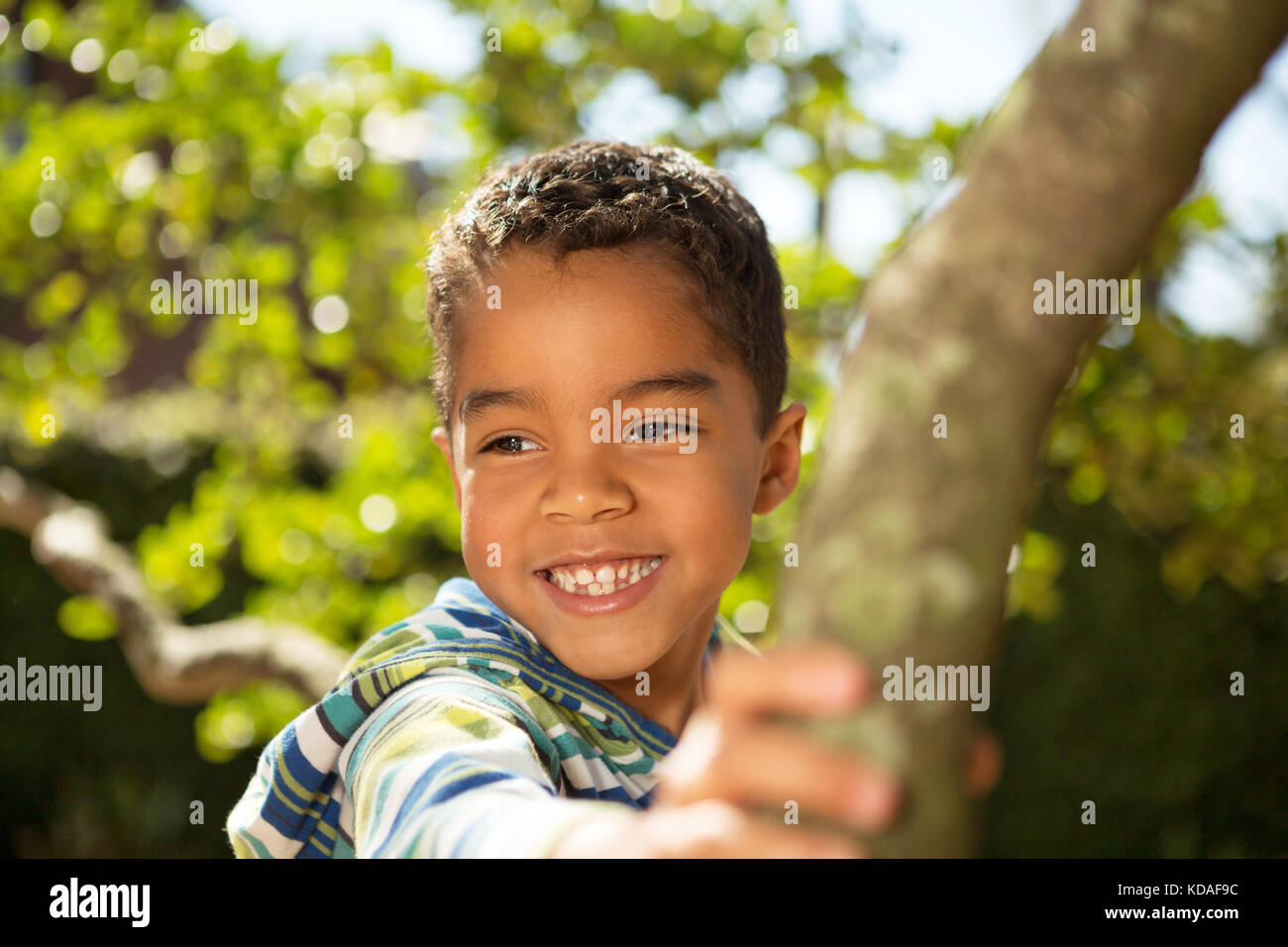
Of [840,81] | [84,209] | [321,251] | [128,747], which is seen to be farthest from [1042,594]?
[128,747]

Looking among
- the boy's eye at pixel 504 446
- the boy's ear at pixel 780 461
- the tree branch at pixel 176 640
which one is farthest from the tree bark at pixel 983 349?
the tree branch at pixel 176 640

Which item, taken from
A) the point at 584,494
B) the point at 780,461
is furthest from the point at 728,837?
the point at 780,461

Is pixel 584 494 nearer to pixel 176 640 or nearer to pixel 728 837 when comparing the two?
pixel 728 837

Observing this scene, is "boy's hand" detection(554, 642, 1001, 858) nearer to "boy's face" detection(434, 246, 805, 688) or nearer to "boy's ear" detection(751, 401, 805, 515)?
"boy's face" detection(434, 246, 805, 688)

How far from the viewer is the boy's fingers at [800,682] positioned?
21.1 inches

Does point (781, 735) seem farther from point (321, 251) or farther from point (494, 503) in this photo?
point (321, 251)

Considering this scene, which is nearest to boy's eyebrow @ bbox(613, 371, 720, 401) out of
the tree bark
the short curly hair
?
the short curly hair

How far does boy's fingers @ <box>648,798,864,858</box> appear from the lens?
57cm

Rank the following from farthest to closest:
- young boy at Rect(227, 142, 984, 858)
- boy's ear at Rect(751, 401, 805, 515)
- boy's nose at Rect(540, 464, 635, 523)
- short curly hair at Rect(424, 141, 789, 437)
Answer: boy's ear at Rect(751, 401, 805, 515)
short curly hair at Rect(424, 141, 789, 437)
boy's nose at Rect(540, 464, 635, 523)
young boy at Rect(227, 142, 984, 858)

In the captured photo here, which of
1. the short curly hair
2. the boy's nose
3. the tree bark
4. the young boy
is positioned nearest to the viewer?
the tree bark

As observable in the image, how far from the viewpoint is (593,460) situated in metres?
1.55

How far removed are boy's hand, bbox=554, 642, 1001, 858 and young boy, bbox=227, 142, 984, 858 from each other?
50 centimetres

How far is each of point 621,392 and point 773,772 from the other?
3.36 feet
